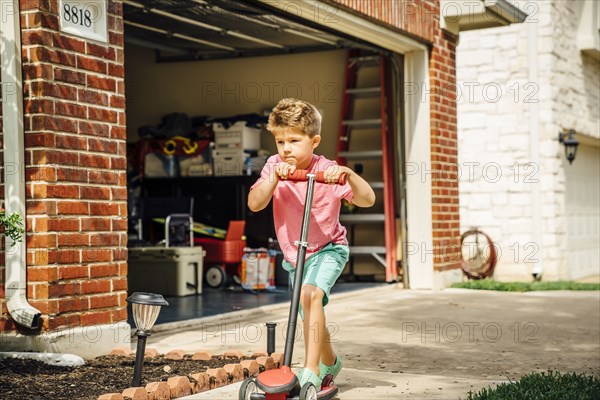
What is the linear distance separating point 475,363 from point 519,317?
255 cm

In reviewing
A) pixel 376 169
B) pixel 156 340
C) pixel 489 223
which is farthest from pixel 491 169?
pixel 156 340

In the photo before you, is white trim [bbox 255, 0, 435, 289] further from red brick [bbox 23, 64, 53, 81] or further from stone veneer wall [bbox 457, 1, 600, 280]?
red brick [bbox 23, 64, 53, 81]

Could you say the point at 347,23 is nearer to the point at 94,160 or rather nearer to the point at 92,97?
the point at 92,97

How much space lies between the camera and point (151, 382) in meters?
4.75

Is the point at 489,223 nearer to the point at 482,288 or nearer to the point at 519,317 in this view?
the point at 482,288

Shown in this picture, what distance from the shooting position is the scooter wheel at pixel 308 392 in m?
3.89

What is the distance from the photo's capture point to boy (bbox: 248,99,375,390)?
13.8 ft

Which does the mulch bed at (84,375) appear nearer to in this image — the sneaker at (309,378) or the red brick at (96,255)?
the red brick at (96,255)

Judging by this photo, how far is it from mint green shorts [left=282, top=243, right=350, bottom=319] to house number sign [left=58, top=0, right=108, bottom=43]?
2.24m

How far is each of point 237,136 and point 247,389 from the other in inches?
330

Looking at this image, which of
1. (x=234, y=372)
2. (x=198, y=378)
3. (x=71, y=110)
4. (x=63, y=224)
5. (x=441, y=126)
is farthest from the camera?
(x=441, y=126)

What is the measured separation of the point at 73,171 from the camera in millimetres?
5629

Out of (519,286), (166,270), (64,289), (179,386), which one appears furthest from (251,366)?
(519,286)

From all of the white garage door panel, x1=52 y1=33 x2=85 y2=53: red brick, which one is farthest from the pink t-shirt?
the white garage door panel
